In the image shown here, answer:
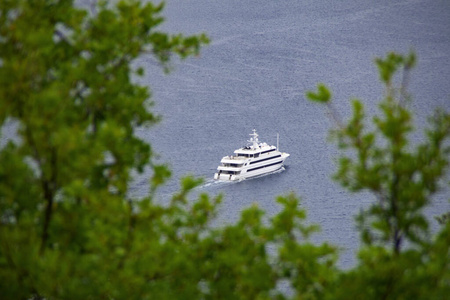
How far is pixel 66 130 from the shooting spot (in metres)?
8.27

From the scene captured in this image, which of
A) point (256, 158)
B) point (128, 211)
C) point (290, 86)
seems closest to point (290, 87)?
point (290, 86)

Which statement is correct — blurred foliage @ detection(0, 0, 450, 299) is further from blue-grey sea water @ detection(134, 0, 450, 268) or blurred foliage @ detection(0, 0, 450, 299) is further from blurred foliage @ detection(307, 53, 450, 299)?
blue-grey sea water @ detection(134, 0, 450, 268)

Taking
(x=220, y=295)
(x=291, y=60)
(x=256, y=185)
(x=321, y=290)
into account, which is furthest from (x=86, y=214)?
(x=291, y=60)

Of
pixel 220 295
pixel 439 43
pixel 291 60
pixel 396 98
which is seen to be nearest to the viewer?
pixel 396 98

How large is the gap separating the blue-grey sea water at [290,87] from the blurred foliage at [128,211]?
3069 cm

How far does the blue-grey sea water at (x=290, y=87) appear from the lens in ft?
184

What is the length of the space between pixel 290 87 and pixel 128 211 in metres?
68.4

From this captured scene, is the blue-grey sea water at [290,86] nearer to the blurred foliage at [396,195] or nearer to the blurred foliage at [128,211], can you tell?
the blurred foliage at [128,211]

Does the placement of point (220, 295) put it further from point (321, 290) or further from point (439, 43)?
point (439, 43)

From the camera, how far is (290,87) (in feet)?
253

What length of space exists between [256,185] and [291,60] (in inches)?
1063

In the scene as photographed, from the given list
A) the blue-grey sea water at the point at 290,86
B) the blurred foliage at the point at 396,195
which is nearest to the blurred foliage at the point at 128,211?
the blurred foliage at the point at 396,195

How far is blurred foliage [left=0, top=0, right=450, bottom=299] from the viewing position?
857 centimetres

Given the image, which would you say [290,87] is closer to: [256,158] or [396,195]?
[256,158]
